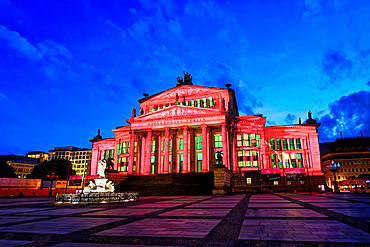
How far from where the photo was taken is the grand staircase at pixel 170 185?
37.5 metres

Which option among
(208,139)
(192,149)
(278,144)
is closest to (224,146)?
(208,139)

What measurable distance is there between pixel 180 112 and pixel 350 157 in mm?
73106

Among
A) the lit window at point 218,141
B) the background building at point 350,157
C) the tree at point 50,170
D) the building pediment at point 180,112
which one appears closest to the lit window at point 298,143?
the lit window at point 218,141

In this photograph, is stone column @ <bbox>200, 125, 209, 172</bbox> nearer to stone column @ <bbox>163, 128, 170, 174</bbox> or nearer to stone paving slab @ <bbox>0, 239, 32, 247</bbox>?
stone column @ <bbox>163, 128, 170, 174</bbox>

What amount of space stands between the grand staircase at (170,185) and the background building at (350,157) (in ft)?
217

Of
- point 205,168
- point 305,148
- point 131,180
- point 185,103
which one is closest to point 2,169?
point 131,180

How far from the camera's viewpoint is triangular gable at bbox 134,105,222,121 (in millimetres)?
53750

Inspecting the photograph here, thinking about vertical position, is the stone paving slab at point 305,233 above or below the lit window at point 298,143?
below

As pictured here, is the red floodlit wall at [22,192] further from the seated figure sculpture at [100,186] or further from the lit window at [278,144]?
the lit window at [278,144]

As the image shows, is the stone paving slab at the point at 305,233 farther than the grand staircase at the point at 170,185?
No

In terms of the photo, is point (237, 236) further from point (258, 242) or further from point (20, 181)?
point (20, 181)

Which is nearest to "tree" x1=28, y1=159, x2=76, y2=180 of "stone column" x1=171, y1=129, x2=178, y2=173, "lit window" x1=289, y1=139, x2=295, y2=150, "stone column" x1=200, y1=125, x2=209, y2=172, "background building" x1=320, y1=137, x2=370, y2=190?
"stone column" x1=171, y1=129, x2=178, y2=173

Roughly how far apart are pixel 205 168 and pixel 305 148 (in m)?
27.5

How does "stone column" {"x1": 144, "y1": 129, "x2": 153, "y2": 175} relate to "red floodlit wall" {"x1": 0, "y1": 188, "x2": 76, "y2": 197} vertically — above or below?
above
